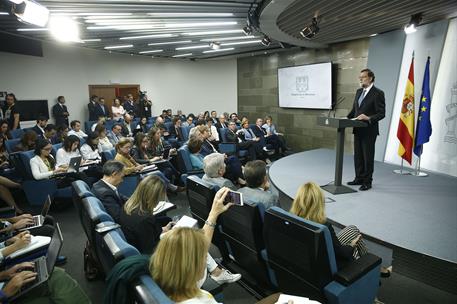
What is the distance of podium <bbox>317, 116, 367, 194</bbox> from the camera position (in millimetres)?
3625

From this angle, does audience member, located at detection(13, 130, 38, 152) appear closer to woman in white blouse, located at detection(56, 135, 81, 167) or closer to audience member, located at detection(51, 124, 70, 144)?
woman in white blouse, located at detection(56, 135, 81, 167)

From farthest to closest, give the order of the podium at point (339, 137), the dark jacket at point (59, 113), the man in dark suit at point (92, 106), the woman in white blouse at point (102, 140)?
the man in dark suit at point (92, 106)
the dark jacket at point (59, 113)
the woman in white blouse at point (102, 140)
the podium at point (339, 137)

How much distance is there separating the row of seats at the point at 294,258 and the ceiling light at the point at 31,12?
343 centimetres

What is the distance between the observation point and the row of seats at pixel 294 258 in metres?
1.72

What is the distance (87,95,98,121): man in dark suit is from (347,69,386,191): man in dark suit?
774cm

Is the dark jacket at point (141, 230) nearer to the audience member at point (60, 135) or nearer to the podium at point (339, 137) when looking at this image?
the podium at point (339, 137)

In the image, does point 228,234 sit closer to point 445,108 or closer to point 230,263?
point 230,263

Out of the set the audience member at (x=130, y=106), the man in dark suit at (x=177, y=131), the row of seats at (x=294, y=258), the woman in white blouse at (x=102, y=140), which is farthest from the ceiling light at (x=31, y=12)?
the audience member at (x=130, y=106)

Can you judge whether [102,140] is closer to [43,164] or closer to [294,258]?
[43,164]

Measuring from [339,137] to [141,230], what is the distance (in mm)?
2798

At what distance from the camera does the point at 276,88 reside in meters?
10.0

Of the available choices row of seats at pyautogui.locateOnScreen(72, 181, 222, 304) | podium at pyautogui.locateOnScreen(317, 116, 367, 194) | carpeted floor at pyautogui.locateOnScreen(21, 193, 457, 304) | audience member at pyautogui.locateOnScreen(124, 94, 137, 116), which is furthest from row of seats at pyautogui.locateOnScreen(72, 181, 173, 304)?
audience member at pyautogui.locateOnScreen(124, 94, 137, 116)

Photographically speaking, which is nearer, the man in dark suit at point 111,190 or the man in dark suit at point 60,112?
the man in dark suit at point 111,190

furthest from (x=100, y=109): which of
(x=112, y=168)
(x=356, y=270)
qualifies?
(x=356, y=270)
